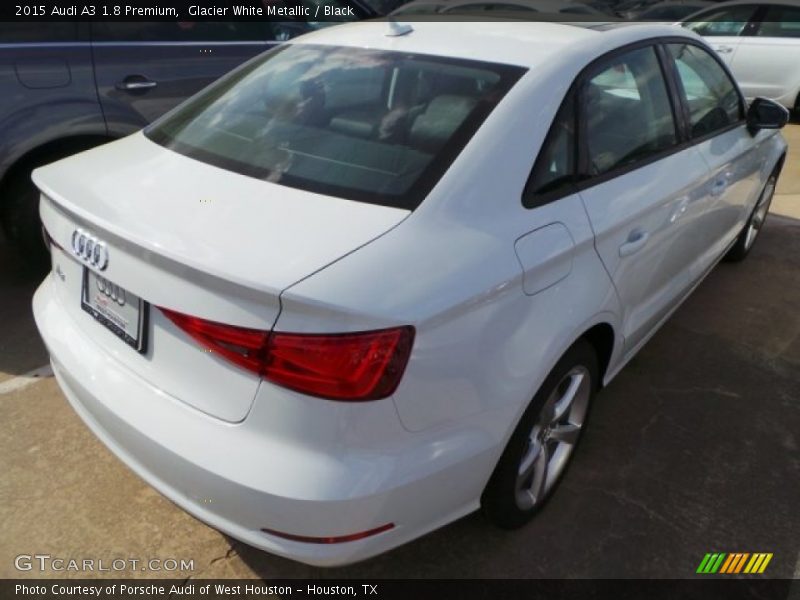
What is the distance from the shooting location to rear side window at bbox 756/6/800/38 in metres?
8.15

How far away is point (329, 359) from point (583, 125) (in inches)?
49.1

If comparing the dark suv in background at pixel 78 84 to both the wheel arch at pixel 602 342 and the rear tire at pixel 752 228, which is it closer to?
the wheel arch at pixel 602 342

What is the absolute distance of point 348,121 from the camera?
216 centimetres

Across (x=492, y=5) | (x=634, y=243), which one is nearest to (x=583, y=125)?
(x=634, y=243)

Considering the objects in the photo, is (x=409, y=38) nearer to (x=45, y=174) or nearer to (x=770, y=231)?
(x=45, y=174)

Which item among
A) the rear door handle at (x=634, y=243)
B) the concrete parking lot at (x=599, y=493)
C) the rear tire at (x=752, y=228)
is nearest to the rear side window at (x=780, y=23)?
the rear tire at (x=752, y=228)

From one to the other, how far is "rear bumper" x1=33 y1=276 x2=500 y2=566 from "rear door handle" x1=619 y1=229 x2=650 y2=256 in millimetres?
871

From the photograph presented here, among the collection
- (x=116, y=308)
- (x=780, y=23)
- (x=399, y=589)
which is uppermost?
(x=780, y=23)

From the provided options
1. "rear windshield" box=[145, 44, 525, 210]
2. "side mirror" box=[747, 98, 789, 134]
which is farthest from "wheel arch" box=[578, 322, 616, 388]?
"side mirror" box=[747, 98, 789, 134]

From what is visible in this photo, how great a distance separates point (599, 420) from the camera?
2908 mm

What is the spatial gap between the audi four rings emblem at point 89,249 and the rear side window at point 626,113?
1.50m

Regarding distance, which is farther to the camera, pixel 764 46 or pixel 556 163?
pixel 764 46

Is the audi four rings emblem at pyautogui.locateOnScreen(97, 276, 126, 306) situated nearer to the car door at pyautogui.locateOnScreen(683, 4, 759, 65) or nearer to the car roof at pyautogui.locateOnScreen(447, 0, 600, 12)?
the car roof at pyautogui.locateOnScreen(447, 0, 600, 12)

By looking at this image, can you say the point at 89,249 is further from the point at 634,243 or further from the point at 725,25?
the point at 725,25
